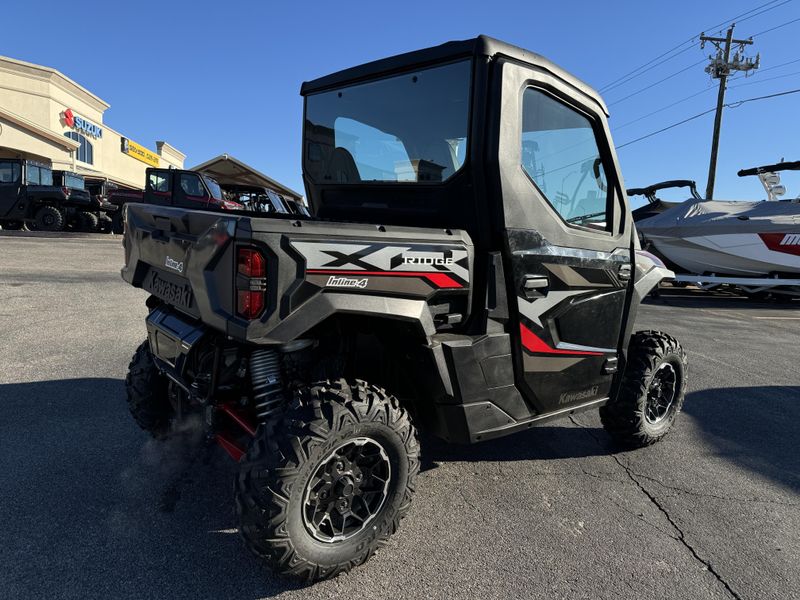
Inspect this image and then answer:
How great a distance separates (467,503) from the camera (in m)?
2.82

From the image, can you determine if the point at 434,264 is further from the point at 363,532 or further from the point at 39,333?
the point at 39,333

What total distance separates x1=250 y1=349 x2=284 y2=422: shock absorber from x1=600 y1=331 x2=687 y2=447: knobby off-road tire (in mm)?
2300

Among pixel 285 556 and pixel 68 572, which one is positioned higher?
pixel 285 556

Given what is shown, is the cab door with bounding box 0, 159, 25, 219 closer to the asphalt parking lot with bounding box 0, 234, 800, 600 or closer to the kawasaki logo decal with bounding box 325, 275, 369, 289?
the asphalt parking lot with bounding box 0, 234, 800, 600

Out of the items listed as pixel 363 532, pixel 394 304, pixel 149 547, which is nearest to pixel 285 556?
pixel 363 532

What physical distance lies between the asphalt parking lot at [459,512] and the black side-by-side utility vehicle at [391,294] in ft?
1.04

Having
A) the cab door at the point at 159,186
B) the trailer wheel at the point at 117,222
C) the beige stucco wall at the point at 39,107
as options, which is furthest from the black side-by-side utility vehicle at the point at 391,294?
the beige stucco wall at the point at 39,107

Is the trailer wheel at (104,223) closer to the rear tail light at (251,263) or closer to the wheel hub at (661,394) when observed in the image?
the rear tail light at (251,263)

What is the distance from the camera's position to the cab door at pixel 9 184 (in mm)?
15812

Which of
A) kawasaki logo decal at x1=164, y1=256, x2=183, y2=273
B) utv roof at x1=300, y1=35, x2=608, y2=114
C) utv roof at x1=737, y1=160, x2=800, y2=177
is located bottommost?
kawasaki logo decal at x1=164, y1=256, x2=183, y2=273

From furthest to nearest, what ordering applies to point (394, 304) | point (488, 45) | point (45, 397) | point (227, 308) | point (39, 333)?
point (39, 333), point (45, 397), point (488, 45), point (394, 304), point (227, 308)

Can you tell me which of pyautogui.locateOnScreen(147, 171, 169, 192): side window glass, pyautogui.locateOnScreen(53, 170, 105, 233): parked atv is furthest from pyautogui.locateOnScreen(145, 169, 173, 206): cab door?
pyautogui.locateOnScreen(53, 170, 105, 233): parked atv

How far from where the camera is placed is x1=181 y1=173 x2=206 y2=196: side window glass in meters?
15.6

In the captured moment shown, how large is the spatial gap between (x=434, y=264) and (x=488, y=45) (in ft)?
3.42
